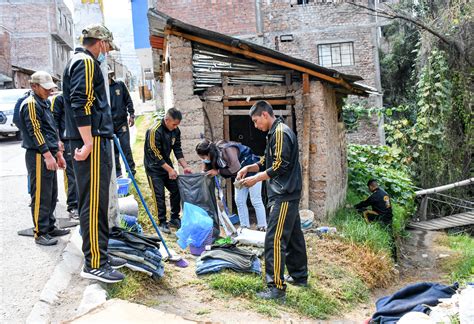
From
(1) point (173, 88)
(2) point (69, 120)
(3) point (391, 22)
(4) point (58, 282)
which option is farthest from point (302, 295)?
(3) point (391, 22)

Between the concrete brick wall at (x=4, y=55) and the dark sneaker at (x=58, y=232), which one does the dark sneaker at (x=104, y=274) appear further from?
the concrete brick wall at (x=4, y=55)

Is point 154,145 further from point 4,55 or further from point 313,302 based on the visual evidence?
point 4,55

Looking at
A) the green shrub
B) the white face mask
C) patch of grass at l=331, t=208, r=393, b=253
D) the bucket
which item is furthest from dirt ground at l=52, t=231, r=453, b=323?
the green shrub

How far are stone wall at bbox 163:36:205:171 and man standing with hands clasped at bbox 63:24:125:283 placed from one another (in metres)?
4.11

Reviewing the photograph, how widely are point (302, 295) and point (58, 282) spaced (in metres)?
2.75

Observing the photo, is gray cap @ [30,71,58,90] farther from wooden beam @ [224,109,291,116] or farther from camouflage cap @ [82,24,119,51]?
wooden beam @ [224,109,291,116]

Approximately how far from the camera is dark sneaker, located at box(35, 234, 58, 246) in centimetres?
507

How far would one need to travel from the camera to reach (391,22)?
20.3 metres

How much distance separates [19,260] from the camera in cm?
469

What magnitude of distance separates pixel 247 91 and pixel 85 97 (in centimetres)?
521

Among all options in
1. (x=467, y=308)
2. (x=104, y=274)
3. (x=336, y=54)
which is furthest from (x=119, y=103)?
(x=336, y=54)

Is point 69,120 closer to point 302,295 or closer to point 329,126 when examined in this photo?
point 302,295

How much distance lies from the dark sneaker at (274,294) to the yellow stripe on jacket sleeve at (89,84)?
9.02 ft

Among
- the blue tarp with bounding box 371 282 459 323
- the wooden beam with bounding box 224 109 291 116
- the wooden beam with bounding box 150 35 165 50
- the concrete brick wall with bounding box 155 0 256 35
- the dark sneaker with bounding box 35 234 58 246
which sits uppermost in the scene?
the concrete brick wall with bounding box 155 0 256 35
